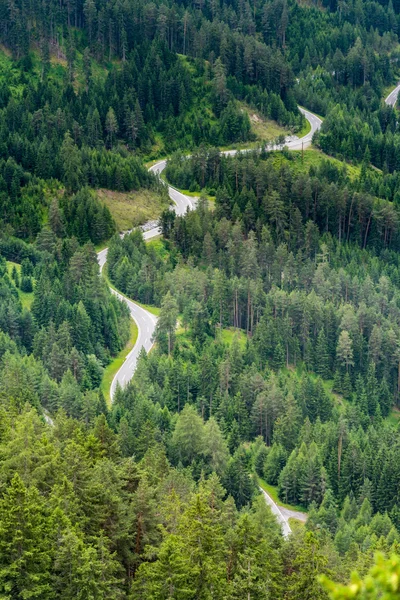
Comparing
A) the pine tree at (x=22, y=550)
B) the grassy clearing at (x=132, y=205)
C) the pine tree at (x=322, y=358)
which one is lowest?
the pine tree at (x=322, y=358)

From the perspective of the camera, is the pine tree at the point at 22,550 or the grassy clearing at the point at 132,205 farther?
the grassy clearing at the point at 132,205

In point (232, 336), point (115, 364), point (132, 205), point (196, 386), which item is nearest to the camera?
point (196, 386)

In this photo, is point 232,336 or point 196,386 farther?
point 232,336

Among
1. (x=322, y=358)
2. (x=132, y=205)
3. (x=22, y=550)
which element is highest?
(x=22, y=550)

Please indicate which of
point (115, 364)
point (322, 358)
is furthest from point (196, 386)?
point (322, 358)

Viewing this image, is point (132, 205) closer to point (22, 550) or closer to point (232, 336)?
point (232, 336)

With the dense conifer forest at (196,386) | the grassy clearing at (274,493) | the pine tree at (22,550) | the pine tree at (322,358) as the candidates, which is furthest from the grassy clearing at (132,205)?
the pine tree at (22,550)

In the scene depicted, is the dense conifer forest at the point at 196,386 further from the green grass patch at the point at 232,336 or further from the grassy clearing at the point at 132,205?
the grassy clearing at the point at 132,205
